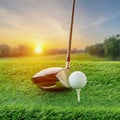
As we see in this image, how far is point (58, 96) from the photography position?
2791 millimetres

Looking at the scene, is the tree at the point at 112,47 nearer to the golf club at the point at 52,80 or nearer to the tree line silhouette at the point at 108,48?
the tree line silhouette at the point at 108,48

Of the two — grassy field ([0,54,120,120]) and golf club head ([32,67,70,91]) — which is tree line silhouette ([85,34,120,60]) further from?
golf club head ([32,67,70,91])

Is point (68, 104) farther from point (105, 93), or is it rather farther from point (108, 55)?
point (108, 55)

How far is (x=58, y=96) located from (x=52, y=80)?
13 centimetres

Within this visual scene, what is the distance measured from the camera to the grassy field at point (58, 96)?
229cm

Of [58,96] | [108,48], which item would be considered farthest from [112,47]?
[58,96]

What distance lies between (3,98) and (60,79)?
1.47 feet

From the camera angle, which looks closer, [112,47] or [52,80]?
[52,80]

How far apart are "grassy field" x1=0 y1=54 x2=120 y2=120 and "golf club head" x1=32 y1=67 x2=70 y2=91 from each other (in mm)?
56

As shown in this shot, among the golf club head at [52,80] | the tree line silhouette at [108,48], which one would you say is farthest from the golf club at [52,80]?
the tree line silhouette at [108,48]

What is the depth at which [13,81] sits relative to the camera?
314 centimetres

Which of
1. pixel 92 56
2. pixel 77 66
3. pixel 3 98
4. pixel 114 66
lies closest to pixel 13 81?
pixel 3 98

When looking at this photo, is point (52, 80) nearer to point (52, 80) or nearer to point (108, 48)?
point (52, 80)

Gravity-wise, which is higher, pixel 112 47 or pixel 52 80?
pixel 112 47
